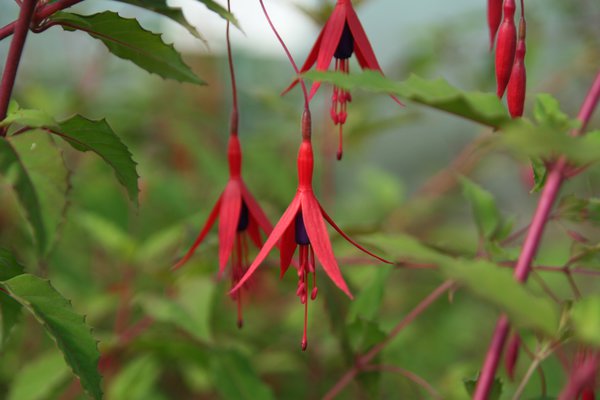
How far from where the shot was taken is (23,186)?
0.55 meters

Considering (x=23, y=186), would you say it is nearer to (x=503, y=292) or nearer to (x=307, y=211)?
(x=307, y=211)

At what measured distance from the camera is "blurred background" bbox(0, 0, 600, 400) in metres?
0.83

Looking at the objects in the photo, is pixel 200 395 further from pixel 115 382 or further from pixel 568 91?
pixel 568 91

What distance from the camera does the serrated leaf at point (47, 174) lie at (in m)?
0.54

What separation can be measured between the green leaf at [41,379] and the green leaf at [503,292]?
64 centimetres

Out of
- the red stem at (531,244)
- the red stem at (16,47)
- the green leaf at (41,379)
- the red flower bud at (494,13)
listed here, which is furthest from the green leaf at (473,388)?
the green leaf at (41,379)

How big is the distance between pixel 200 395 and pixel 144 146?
682mm

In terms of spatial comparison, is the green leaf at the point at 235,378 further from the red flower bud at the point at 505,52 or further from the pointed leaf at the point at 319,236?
the red flower bud at the point at 505,52

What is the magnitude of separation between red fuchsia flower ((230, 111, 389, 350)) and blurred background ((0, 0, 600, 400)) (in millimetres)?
127

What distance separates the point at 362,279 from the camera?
1097mm

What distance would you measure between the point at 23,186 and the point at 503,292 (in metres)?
0.39

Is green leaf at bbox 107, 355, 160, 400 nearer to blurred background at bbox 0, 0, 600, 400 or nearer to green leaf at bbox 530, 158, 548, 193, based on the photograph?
blurred background at bbox 0, 0, 600, 400

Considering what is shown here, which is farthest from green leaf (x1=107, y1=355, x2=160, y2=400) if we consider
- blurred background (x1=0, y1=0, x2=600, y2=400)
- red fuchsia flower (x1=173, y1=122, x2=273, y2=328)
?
red fuchsia flower (x1=173, y1=122, x2=273, y2=328)

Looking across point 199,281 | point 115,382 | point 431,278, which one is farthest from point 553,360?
point 431,278
